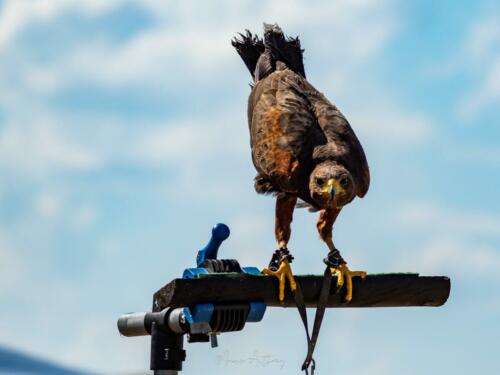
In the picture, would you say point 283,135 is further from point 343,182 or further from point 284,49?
point 284,49

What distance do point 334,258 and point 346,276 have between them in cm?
54

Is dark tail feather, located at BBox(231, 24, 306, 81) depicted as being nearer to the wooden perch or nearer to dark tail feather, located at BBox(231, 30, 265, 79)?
dark tail feather, located at BBox(231, 30, 265, 79)

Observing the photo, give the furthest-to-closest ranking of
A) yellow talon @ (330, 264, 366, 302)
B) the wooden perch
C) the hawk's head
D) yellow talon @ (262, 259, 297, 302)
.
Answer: the hawk's head → yellow talon @ (330, 264, 366, 302) → yellow talon @ (262, 259, 297, 302) → the wooden perch

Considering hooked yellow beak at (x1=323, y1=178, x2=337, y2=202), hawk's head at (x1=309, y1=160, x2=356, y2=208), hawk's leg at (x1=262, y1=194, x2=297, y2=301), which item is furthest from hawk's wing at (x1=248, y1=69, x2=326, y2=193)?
hooked yellow beak at (x1=323, y1=178, x2=337, y2=202)

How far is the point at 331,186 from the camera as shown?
6.86m

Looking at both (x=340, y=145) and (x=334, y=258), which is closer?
(x=334, y=258)

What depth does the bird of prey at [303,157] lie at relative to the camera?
695 centimetres

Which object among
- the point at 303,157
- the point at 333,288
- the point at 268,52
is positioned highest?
the point at 268,52

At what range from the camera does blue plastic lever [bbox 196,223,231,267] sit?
237 inches

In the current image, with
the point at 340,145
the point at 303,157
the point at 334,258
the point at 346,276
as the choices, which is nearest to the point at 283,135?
the point at 303,157

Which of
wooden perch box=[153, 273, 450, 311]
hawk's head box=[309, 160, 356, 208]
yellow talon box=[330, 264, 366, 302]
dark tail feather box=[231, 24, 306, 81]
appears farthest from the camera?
dark tail feather box=[231, 24, 306, 81]

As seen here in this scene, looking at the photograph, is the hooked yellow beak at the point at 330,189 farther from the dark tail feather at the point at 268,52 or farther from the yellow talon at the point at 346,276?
the dark tail feather at the point at 268,52

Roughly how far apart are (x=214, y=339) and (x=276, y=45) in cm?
350

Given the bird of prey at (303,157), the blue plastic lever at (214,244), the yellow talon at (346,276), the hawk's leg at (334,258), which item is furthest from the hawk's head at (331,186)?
the blue plastic lever at (214,244)
